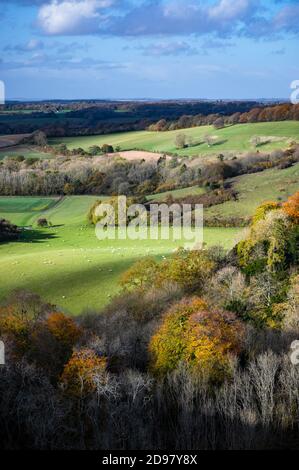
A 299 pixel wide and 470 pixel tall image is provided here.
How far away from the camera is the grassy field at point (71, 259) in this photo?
41781mm

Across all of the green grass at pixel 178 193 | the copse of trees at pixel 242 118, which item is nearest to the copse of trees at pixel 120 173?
the green grass at pixel 178 193

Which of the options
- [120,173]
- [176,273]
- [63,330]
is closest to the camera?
[63,330]

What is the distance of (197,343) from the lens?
83.5 feet

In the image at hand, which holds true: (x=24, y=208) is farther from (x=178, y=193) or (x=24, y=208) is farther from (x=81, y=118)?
(x=81, y=118)

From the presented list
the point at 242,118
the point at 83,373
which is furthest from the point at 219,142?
the point at 83,373

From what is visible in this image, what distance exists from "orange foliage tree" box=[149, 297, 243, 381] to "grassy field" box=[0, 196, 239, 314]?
12153mm

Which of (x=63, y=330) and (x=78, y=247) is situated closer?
(x=63, y=330)

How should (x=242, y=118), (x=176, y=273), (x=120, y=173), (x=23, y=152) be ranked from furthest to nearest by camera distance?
(x=242, y=118) < (x=23, y=152) < (x=120, y=173) < (x=176, y=273)

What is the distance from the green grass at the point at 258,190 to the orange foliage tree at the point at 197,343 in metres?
42.0

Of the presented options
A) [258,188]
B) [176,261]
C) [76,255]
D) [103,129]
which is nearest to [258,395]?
[176,261]

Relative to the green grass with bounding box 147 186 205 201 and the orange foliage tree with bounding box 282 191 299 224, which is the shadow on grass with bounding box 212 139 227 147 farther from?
the orange foliage tree with bounding box 282 191 299 224

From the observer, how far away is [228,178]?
3445 inches

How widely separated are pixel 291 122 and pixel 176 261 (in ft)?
286

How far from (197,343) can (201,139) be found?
10183 centimetres
